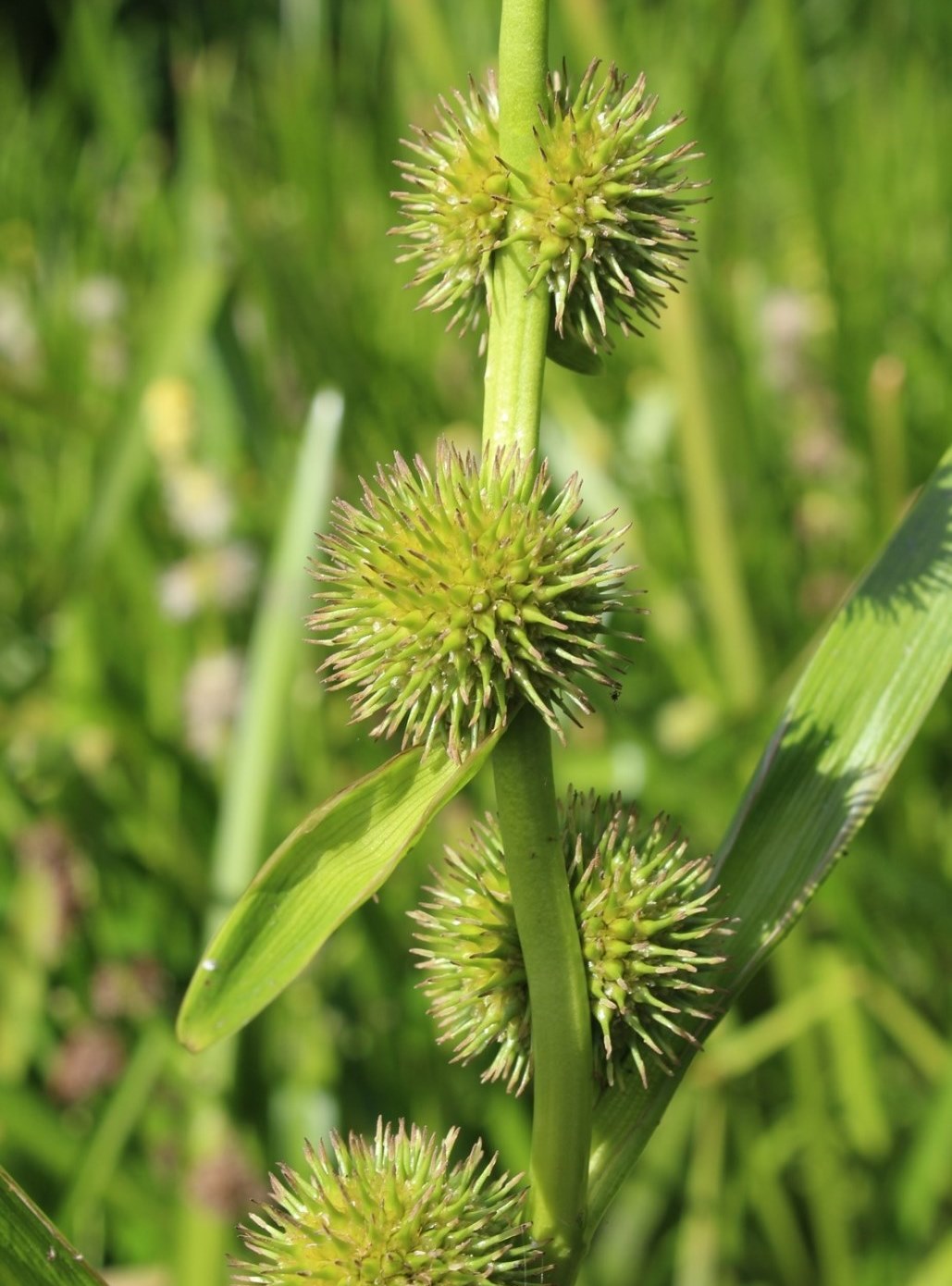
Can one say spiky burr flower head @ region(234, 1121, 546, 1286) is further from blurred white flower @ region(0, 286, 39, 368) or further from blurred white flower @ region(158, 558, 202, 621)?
blurred white flower @ region(0, 286, 39, 368)

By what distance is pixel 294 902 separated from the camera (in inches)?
29.2

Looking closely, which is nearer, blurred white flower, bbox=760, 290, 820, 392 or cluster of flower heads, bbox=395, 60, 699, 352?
cluster of flower heads, bbox=395, 60, 699, 352

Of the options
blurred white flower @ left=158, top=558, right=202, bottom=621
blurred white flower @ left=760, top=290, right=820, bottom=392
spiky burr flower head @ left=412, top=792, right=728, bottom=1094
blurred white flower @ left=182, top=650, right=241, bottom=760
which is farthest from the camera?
blurred white flower @ left=760, top=290, right=820, bottom=392

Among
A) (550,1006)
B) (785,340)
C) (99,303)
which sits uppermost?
(99,303)

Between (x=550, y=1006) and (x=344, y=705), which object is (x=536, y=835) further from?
(x=344, y=705)

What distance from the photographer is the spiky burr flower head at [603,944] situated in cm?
79

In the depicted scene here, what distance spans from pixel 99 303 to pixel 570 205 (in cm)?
291

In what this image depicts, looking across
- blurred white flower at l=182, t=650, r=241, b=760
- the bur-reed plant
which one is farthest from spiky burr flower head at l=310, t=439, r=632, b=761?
blurred white flower at l=182, t=650, r=241, b=760

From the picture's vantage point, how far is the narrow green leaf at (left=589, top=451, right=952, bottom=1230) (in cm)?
87

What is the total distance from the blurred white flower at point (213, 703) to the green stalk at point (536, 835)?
1665mm

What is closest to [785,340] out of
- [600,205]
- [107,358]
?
[107,358]

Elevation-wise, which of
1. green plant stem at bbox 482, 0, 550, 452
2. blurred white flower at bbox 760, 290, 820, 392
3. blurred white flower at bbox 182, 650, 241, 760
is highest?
blurred white flower at bbox 760, 290, 820, 392

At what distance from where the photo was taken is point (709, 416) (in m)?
2.06

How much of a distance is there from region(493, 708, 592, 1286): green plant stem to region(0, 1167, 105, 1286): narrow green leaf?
25 cm
